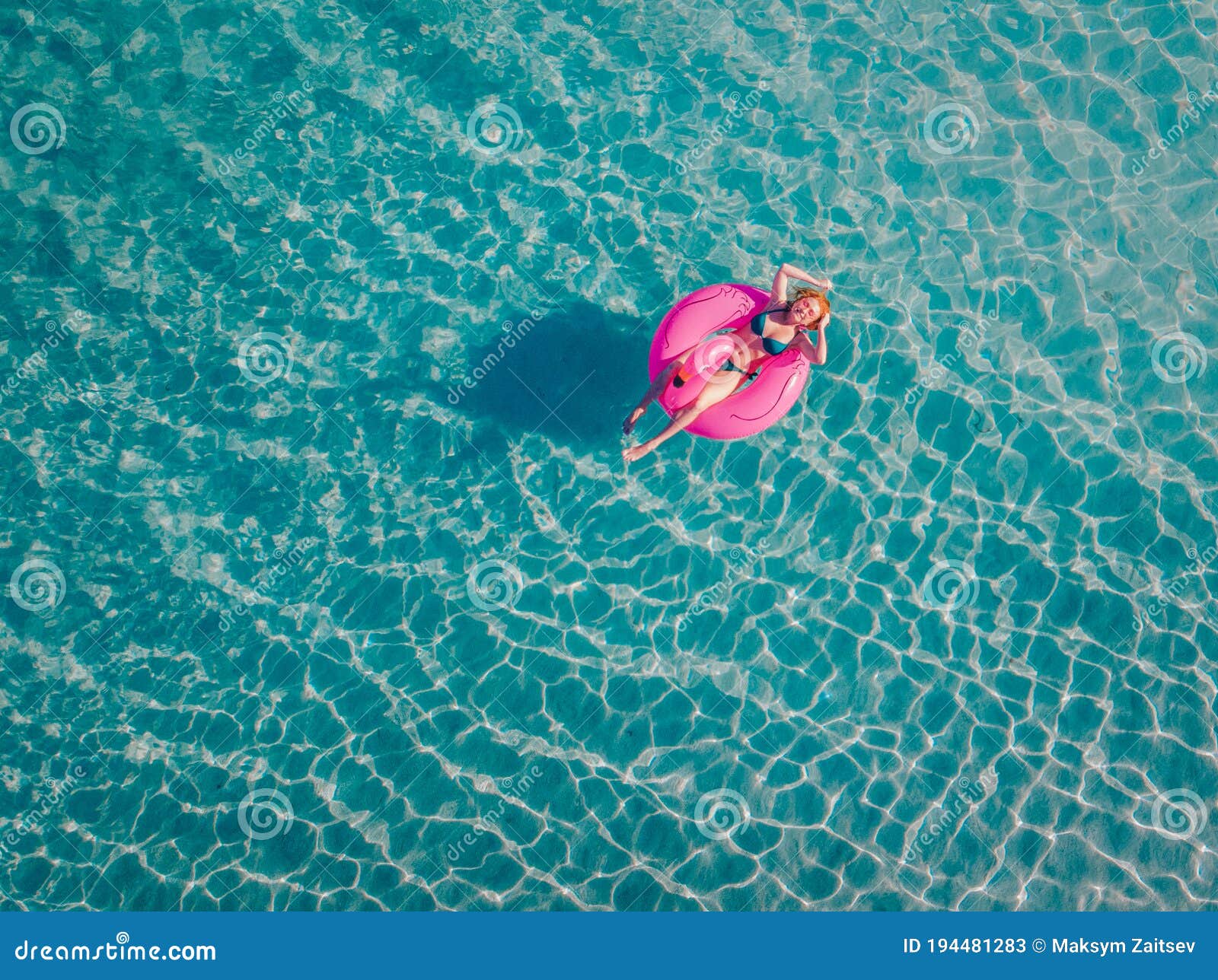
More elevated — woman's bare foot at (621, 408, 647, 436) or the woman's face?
the woman's face

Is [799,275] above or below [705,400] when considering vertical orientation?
above

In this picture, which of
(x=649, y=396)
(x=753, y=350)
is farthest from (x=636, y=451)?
(x=753, y=350)

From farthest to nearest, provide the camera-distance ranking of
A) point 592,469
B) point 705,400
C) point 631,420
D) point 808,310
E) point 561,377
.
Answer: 1. point 561,377
2. point 592,469
3. point 631,420
4. point 705,400
5. point 808,310

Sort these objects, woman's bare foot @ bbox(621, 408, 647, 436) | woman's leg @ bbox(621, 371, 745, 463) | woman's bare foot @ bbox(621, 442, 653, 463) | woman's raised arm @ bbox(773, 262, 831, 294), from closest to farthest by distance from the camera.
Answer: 1. woman's leg @ bbox(621, 371, 745, 463)
2. woman's raised arm @ bbox(773, 262, 831, 294)
3. woman's bare foot @ bbox(621, 442, 653, 463)
4. woman's bare foot @ bbox(621, 408, 647, 436)

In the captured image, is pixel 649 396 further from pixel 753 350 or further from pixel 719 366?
pixel 753 350

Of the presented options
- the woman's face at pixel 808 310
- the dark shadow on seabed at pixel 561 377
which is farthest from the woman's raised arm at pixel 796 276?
the dark shadow on seabed at pixel 561 377

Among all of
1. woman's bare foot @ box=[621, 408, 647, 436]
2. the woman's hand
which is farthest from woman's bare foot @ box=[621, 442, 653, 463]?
the woman's hand

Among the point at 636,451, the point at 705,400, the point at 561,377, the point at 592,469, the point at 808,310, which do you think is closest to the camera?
the point at 808,310

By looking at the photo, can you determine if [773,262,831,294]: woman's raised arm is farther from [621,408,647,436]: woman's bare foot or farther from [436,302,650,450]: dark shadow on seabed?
[621,408,647,436]: woman's bare foot
